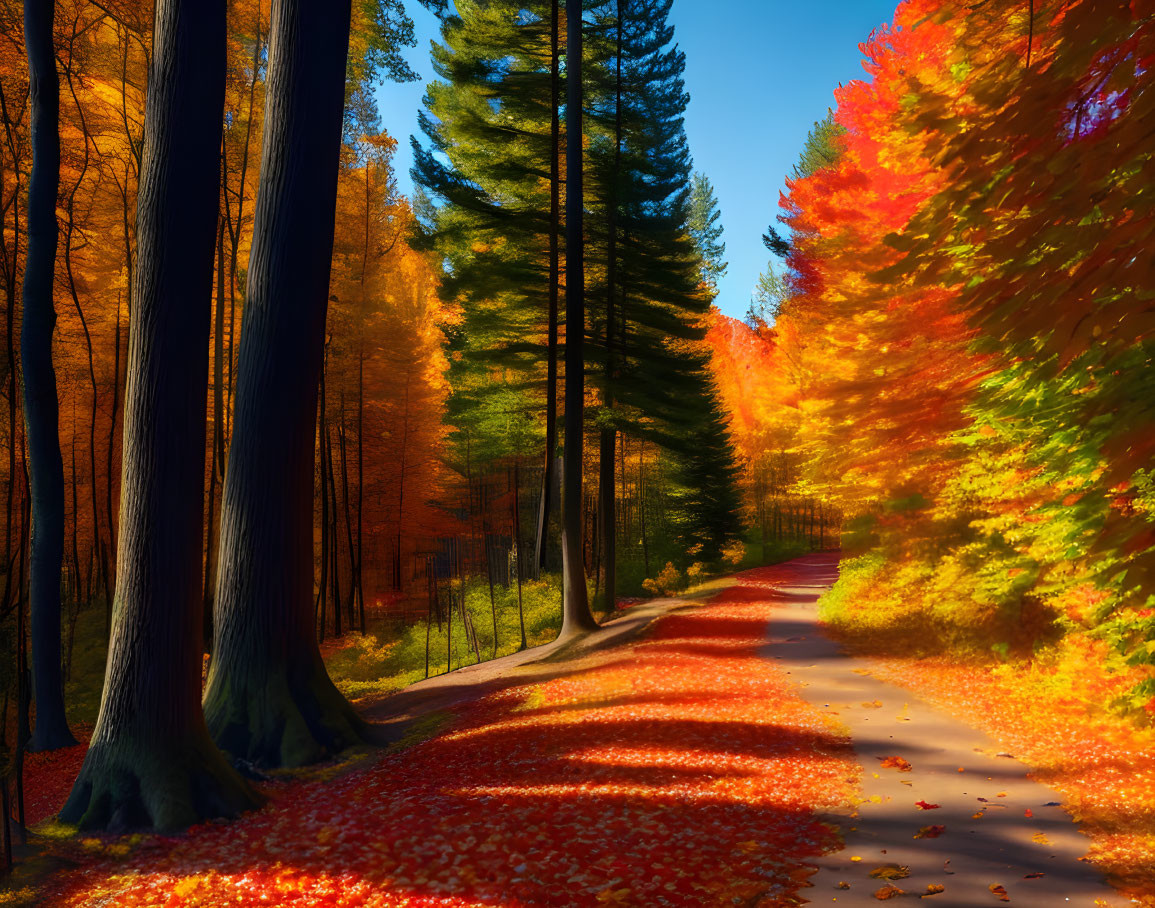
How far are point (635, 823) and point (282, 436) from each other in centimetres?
498

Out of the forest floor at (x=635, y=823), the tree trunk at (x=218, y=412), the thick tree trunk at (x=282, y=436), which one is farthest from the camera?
the tree trunk at (x=218, y=412)

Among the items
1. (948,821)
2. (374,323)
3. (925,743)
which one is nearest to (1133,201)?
(948,821)

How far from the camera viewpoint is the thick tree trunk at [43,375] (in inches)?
360

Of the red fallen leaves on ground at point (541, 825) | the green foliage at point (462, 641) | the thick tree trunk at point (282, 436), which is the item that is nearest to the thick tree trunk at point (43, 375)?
the thick tree trunk at point (282, 436)

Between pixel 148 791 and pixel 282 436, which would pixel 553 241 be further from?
pixel 148 791

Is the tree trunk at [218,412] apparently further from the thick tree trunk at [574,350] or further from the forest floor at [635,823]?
the thick tree trunk at [574,350]

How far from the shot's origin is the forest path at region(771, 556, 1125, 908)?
4102 mm

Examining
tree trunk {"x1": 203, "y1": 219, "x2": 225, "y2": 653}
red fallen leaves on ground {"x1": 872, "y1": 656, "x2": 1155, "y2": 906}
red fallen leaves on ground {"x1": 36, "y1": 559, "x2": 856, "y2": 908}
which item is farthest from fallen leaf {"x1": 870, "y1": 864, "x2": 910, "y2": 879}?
tree trunk {"x1": 203, "y1": 219, "x2": 225, "y2": 653}

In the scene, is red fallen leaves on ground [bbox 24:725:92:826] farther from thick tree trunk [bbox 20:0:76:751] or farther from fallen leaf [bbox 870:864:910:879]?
fallen leaf [bbox 870:864:910:879]

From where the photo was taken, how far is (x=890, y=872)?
4.36m

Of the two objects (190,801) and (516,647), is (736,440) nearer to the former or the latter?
(516,647)

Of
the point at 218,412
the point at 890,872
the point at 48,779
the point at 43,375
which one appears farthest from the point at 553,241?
the point at 890,872

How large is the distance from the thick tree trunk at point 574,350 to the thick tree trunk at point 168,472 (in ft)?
27.1

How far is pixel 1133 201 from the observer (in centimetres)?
341
